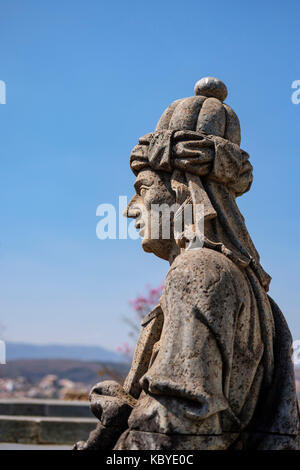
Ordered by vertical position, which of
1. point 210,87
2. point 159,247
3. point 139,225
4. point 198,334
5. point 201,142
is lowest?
point 198,334

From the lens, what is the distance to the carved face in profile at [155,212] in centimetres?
375

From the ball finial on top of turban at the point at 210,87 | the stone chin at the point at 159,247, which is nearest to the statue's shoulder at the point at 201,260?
the stone chin at the point at 159,247

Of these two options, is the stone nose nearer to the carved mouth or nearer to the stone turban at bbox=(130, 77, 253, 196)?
the carved mouth

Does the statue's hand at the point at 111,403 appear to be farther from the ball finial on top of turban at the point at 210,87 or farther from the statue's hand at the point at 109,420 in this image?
the ball finial on top of turban at the point at 210,87

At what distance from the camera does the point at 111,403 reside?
3.38 m

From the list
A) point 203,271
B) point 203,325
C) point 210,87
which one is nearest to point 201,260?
point 203,271

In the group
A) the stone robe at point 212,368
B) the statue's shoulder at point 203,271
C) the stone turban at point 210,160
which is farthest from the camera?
the stone turban at point 210,160

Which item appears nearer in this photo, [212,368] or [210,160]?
[212,368]

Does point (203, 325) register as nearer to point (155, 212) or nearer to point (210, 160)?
point (155, 212)

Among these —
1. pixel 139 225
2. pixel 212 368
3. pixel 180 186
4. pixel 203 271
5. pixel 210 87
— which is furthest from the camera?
pixel 210 87

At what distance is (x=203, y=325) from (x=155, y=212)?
89 cm

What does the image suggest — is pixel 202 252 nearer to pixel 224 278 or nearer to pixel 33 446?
pixel 224 278

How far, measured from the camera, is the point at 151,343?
3652 mm
